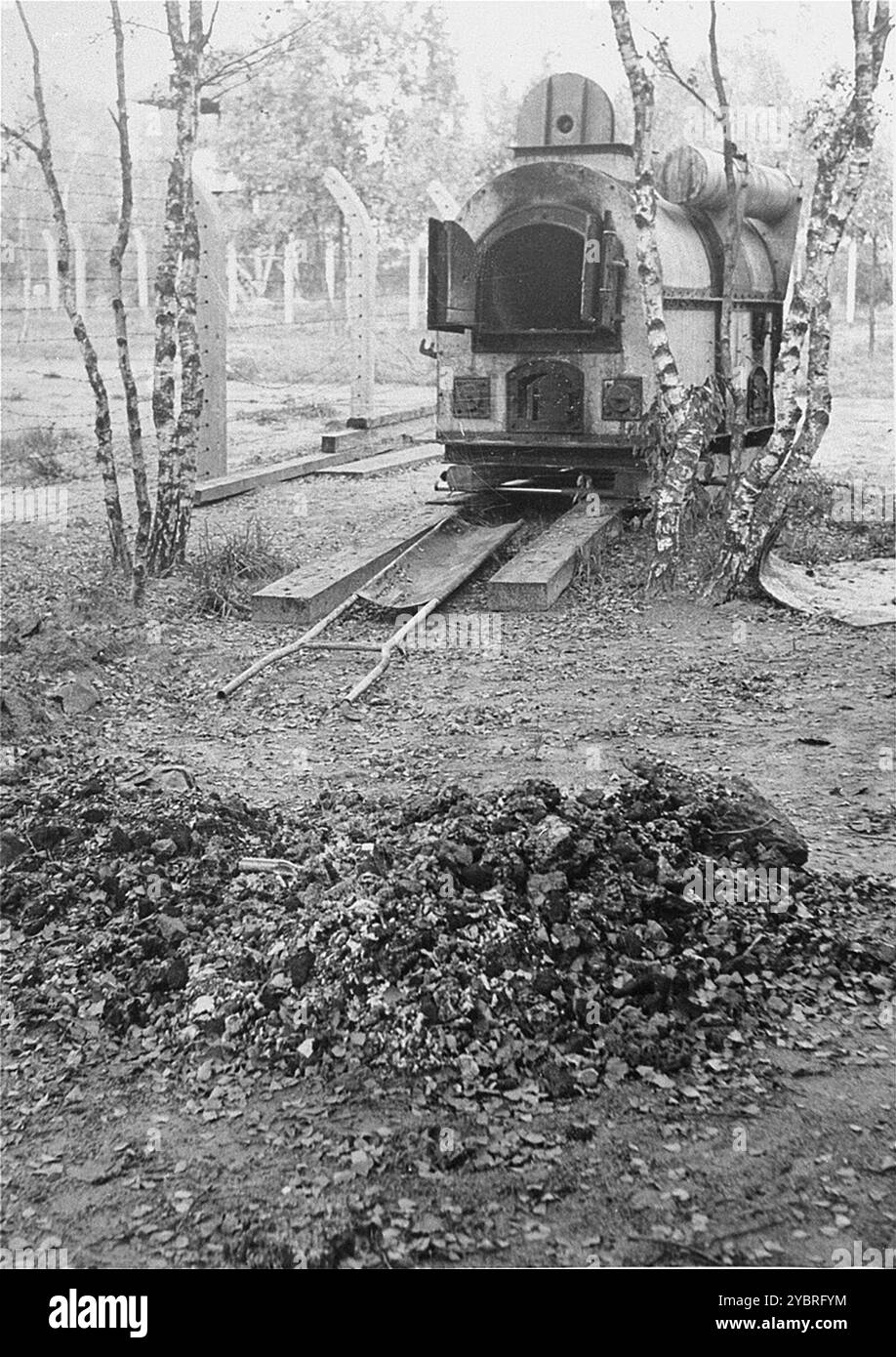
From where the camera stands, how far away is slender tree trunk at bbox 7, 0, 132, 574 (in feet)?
28.1

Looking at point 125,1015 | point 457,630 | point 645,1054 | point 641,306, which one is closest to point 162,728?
point 457,630

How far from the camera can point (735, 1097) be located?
360cm

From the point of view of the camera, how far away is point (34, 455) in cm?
1453

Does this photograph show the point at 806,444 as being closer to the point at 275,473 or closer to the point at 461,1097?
the point at 275,473

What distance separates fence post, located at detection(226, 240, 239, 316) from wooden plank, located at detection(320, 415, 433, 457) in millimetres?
11799

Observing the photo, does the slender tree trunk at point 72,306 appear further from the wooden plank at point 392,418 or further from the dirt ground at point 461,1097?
the wooden plank at point 392,418

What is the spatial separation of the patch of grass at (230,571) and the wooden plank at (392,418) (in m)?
6.14

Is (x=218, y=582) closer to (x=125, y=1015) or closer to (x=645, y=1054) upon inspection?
(x=125, y=1015)

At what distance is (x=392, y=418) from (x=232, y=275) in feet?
73.1

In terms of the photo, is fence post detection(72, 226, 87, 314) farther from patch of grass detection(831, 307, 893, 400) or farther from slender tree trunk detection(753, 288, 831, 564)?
patch of grass detection(831, 307, 893, 400)

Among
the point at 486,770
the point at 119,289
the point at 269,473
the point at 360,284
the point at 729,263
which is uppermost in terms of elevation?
the point at 360,284

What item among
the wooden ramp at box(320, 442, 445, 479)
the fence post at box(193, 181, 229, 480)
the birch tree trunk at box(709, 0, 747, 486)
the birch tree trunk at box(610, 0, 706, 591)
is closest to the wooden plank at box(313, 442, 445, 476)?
the wooden ramp at box(320, 442, 445, 479)

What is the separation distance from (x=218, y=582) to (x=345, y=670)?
1756 mm

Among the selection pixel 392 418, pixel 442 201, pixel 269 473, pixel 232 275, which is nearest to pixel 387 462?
pixel 269 473
